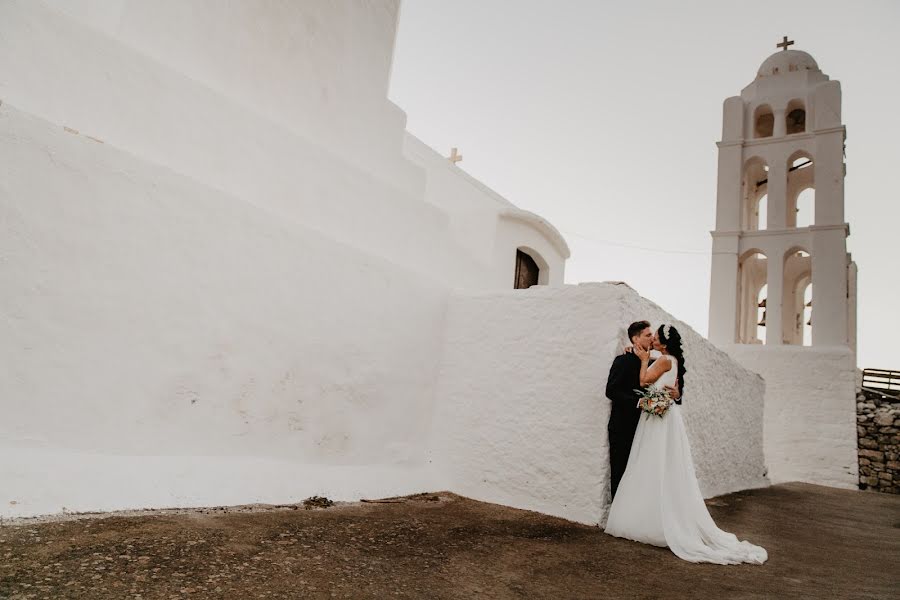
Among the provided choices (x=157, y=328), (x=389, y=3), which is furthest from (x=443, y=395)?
(x=389, y=3)

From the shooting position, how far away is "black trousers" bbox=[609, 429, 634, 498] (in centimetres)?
439

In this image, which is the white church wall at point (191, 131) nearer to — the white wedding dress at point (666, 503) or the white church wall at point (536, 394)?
the white church wall at point (536, 394)

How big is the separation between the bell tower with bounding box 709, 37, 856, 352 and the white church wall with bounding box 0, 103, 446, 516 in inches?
420

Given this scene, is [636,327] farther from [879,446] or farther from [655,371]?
[879,446]

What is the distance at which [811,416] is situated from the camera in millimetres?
10992

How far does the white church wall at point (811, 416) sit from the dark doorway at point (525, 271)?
5588 millimetres

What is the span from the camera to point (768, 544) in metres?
4.24

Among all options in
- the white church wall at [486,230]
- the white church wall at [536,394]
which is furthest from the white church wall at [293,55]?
the white church wall at [486,230]

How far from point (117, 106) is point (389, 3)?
13.2ft

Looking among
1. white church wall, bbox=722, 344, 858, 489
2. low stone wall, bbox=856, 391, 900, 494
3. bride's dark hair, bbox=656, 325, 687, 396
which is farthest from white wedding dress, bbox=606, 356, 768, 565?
low stone wall, bbox=856, 391, 900, 494

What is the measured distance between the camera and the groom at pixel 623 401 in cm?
433

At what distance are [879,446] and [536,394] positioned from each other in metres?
9.70

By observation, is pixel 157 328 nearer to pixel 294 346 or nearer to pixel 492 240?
A: pixel 294 346

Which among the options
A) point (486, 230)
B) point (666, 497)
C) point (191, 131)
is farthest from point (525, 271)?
point (191, 131)
